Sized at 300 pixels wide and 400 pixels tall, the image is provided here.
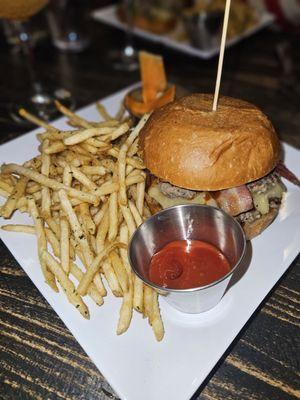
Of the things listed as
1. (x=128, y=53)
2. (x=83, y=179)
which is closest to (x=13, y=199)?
(x=83, y=179)

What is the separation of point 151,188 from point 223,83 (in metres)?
2.54

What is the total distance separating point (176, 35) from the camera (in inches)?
211

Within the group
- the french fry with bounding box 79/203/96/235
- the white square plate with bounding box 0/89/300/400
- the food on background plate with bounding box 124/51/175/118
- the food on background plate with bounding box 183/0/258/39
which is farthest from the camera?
the food on background plate with bounding box 183/0/258/39

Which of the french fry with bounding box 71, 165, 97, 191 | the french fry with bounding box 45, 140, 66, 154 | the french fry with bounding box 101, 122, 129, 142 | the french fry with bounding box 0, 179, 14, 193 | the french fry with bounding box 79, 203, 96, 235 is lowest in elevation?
the french fry with bounding box 79, 203, 96, 235

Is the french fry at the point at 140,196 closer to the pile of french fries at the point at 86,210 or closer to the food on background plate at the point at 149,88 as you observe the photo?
the pile of french fries at the point at 86,210

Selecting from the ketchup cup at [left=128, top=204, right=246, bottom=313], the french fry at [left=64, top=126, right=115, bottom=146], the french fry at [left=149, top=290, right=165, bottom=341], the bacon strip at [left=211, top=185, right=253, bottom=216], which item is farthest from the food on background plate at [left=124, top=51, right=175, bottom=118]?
the french fry at [left=149, top=290, right=165, bottom=341]

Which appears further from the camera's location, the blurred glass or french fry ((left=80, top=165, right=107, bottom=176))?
the blurred glass

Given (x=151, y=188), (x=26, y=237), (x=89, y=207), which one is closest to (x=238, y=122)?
(x=151, y=188)

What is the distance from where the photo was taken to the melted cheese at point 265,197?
2.53 m

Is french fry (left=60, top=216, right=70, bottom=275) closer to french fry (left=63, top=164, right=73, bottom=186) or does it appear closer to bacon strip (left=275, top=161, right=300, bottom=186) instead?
french fry (left=63, top=164, right=73, bottom=186)

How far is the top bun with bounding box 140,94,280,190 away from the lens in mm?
2305

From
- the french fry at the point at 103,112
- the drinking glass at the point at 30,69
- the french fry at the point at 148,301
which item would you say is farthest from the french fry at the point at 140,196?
the drinking glass at the point at 30,69

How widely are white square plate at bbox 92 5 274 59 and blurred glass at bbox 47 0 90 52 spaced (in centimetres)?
34

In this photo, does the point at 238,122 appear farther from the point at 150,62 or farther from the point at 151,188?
the point at 150,62
